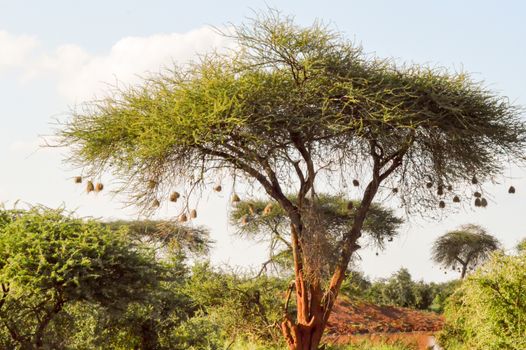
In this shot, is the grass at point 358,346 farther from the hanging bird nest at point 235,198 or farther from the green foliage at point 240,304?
the hanging bird nest at point 235,198

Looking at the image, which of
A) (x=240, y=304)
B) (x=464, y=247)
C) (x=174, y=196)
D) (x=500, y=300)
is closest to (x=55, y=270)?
A: (x=174, y=196)

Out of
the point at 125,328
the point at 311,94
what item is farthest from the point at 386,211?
the point at 125,328

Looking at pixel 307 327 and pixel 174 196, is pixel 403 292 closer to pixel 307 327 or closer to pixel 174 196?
pixel 307 327

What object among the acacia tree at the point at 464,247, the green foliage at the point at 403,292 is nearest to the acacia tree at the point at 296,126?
the green foliage at the point at 403,292

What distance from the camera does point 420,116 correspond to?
49.5ft

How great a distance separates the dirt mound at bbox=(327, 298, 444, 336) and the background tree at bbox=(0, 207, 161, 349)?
11.5 meters

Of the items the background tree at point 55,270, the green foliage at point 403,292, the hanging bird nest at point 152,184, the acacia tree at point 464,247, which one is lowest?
the background tree at point 55,270

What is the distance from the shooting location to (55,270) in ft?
32.0

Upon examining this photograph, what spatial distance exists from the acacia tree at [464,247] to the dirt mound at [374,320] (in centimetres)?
1054

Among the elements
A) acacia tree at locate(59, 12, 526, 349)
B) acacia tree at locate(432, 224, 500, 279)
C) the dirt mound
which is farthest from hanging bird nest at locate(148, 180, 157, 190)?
acacia tree at locate(432, 224, 500, 279)

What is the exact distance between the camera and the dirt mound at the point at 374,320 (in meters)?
22.1

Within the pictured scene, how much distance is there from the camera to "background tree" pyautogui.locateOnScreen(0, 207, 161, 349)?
9742mm

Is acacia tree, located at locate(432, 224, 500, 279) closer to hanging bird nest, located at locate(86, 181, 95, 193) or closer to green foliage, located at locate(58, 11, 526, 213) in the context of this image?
green foliage, located at locate(58, 11, 526, 213)

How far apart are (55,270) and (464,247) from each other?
30378 mm
